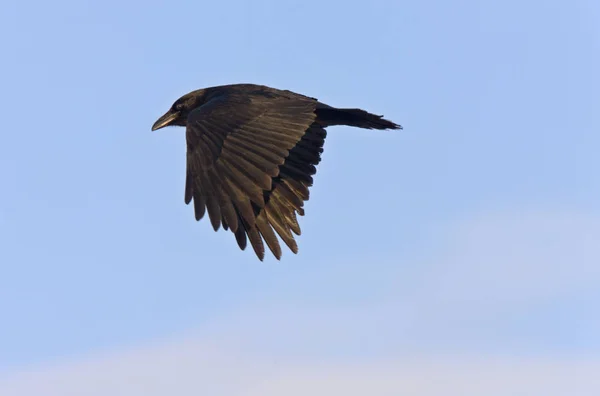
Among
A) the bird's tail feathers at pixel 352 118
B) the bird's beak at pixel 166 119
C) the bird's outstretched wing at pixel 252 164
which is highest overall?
the bird's beak at pixel 166 119

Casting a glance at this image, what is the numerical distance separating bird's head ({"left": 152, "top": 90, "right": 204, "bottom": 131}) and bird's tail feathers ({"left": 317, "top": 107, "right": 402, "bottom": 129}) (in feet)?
7.64

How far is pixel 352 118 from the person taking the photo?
16844mm

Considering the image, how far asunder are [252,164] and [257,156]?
135mm

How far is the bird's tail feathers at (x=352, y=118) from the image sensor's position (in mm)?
16641

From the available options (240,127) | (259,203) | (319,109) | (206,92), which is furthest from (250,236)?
(206,92)

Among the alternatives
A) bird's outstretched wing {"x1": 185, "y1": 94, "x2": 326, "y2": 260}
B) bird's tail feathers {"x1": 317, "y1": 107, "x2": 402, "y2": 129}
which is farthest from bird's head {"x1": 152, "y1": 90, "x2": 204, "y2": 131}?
bird's tail feathers {"x1": 317, "y1": 107, "x2": 402, "y2": 129}

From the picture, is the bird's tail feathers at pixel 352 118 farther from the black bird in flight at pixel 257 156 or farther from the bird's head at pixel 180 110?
the bird's head at pixel 180 110

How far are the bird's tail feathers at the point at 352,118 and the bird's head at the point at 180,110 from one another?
2329 mm

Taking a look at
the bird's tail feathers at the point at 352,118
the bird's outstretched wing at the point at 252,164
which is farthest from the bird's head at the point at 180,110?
the bird's tail feathers at the point at 352,118

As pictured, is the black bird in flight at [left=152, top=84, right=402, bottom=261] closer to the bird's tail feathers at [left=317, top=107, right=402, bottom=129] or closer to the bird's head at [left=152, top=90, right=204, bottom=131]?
the bird's tail feathers at [left=317, top=107, right=402, bottom=129]

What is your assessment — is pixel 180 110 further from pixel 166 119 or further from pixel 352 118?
pixel 352 118

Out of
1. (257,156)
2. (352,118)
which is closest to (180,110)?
(352,118)

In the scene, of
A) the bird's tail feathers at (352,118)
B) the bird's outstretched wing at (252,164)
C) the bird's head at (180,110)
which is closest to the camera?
the bird's outstretched wing at (252,164)

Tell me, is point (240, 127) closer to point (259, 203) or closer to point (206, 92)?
point (259, 203)
